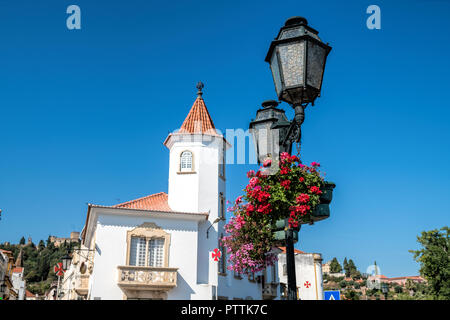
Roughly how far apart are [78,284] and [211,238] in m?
8.54

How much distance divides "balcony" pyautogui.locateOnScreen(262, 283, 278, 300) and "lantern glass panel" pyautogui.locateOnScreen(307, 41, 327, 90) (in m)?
31.6

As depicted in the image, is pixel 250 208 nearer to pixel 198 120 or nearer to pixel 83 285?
pixel 83 285

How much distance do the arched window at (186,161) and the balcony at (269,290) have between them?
12.6 m

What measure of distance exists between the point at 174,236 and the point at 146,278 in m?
3.02

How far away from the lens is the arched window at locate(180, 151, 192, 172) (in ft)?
95.7

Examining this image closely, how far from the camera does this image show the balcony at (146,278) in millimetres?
23453

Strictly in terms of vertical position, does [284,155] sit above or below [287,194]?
above

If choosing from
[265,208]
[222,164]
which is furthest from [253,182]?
[222,164]

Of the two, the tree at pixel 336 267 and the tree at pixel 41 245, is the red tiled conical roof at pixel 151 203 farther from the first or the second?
the tree at pixel 41 245

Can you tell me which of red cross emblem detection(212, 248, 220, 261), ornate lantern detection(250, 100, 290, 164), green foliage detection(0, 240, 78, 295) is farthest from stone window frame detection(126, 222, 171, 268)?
green foliage detection(0, 240, 78, 295)

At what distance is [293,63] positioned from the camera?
4906 millimetres

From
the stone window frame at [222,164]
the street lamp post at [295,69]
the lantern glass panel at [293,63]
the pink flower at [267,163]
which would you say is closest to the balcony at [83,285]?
the stone window frame at [222,164]
